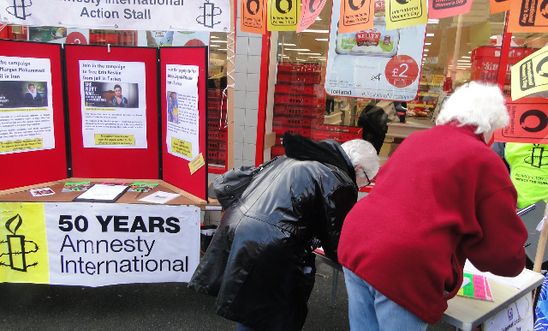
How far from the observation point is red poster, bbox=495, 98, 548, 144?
2.31m

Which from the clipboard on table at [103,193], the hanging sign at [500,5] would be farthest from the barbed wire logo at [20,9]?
the hanging sign at [500,5]

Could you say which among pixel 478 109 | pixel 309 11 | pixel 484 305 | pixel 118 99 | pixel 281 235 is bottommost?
pixel 484 305

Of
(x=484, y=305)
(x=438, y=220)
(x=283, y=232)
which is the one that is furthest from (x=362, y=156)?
(x=484, y=305)

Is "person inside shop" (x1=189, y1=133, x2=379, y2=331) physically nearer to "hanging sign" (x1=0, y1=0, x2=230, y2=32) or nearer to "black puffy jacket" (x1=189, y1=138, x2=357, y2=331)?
"black puffy jacket" (x1=189, y1=138, x2=357, y2=331)

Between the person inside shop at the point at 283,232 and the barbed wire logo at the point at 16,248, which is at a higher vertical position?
the person inside shop at the point at 283,232

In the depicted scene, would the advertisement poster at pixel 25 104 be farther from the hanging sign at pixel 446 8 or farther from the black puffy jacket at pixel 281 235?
the hanging sign at pixel 446 8

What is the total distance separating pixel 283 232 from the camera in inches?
74.4

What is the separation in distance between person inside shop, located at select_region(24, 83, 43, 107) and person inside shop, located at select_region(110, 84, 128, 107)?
1.57ft

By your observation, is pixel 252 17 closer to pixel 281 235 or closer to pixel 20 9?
pixel 20 9

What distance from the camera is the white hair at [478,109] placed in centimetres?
155

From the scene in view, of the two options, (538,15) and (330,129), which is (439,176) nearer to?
(538,15)

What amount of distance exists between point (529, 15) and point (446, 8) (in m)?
0.41

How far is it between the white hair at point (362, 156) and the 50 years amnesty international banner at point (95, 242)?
126 centimetres

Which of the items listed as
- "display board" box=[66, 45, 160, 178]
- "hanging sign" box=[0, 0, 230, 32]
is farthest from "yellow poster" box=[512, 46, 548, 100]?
"display board" box=[66, 45, 160, 178]
